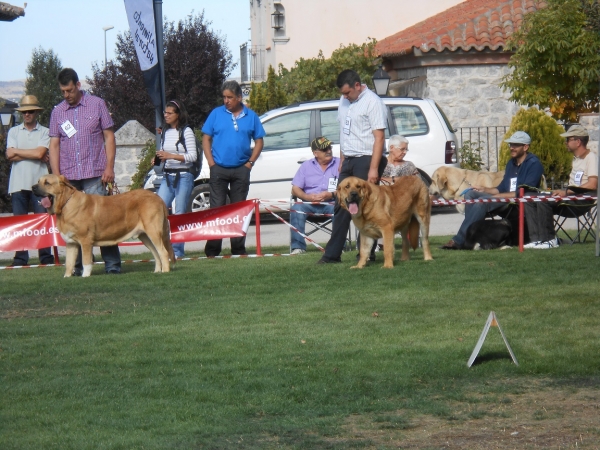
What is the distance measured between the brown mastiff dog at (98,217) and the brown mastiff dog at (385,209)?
204cm

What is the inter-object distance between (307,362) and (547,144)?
1451 centimetres

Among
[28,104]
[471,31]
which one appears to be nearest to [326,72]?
[471,31]

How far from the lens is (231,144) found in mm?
11742

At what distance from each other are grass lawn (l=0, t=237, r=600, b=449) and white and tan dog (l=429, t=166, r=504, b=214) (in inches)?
149

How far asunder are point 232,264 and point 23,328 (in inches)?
161

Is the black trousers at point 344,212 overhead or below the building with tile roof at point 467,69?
below

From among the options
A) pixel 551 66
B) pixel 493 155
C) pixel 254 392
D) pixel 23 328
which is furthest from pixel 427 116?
pixel 254 392

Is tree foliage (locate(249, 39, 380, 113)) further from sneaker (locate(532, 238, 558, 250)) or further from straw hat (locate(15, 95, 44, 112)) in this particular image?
sneaker (locate(532, 238, 558, 250))

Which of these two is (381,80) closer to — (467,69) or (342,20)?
(467,69)

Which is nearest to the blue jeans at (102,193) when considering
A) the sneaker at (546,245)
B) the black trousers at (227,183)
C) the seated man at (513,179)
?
the black trousers at (227,183)

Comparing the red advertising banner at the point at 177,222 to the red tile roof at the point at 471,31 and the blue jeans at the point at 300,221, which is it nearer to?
the blue jeans at the point at 300,221

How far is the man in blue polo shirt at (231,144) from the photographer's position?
11758 millimetres

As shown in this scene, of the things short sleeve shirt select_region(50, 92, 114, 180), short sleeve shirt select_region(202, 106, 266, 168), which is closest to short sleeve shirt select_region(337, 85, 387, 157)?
short sleeve shirt select_region(202, 106, 266, 168)

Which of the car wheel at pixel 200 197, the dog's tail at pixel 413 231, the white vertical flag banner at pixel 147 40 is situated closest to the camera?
the dog's tail at pixel 413 231
